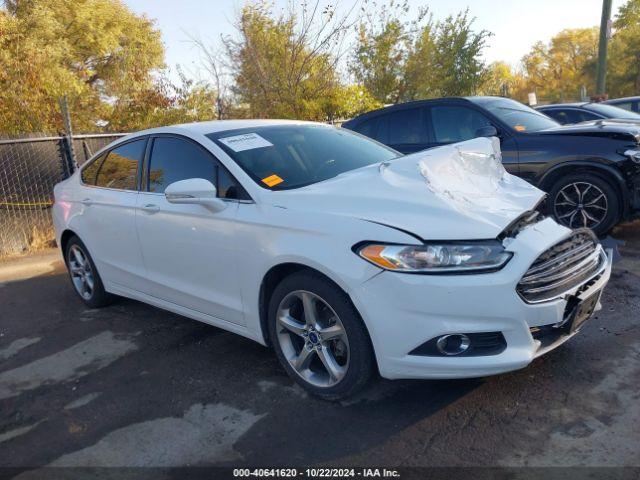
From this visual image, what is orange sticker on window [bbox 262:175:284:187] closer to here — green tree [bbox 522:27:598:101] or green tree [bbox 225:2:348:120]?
green tree [bbox 225:2:348:120]

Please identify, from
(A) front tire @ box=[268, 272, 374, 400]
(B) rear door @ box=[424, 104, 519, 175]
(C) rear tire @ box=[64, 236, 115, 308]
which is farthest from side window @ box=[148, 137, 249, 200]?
(B) rear door @ box=[424, 104, 519, 175]

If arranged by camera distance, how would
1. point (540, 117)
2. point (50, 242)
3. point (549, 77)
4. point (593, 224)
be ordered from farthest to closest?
point (549, 77) → point (50, 242) → point (540, 117) → point (593, 224)

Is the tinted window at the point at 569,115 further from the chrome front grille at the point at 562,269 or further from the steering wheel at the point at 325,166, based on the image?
the steering wheel at the point at 325,166

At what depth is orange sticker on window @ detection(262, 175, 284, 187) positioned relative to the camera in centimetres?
359

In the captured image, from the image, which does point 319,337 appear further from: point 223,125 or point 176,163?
point 223,125

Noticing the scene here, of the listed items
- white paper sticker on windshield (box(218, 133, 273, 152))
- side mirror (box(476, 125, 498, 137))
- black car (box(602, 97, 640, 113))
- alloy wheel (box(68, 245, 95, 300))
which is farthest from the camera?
black car (box(602, 97, 640, 113))

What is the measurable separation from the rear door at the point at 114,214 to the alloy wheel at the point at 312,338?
5.26 ft

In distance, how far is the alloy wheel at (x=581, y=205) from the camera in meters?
6.02

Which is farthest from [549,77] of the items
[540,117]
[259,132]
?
[259,132]

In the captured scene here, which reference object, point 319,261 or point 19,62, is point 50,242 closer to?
point 19,62

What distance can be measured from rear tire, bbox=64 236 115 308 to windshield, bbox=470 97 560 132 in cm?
487

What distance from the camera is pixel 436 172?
3561 millimetres

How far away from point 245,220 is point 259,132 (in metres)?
0.96

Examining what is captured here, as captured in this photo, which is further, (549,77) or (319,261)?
(549,77)
